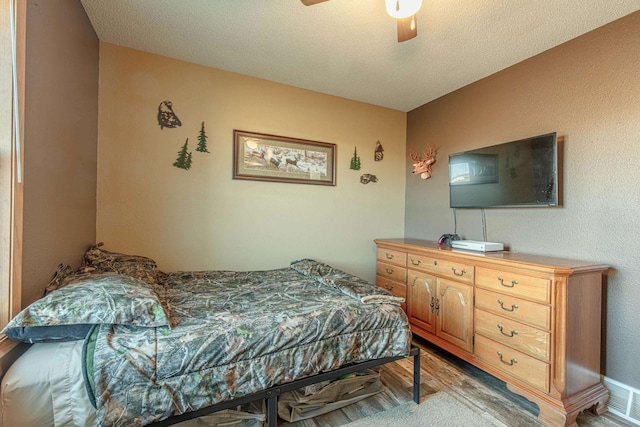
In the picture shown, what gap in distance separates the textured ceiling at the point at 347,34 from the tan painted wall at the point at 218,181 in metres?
0.26

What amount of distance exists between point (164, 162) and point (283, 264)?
1.50m

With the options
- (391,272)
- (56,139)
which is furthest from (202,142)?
(391,272)

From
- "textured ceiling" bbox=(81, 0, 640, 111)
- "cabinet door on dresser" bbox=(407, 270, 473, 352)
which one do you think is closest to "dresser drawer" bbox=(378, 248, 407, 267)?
"cabinet door on dresser" bbox=(407, 270, 473, 352)

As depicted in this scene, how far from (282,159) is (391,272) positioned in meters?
1.71

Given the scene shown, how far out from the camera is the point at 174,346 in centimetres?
117

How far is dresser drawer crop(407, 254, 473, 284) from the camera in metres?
2.14

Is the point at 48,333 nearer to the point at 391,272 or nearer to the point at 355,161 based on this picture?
the point at 391,272

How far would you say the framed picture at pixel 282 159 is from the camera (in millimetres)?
2703

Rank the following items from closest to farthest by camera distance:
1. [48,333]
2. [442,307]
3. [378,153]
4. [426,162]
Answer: [48,333] < [442,307] < [426,162] < [378,153]

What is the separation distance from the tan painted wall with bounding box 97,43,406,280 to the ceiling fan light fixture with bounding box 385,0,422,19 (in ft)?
5.50

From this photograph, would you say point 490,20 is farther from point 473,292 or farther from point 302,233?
point 302,233

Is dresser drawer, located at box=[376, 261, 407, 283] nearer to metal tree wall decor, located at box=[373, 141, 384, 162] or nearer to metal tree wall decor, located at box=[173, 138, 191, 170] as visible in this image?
metal tree wall decor, located at box=[373, 141, 384, 162]

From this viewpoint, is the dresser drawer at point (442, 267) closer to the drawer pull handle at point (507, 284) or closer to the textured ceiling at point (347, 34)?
the drawer pull handle at point (507, 284)

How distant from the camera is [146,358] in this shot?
112cm
